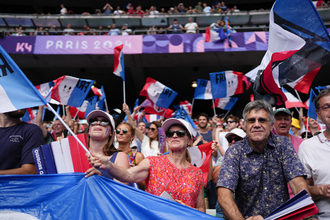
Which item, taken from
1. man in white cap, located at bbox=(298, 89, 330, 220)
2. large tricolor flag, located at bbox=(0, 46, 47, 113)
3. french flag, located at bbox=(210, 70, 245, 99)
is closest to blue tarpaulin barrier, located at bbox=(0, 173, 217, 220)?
large tricolor flag, located at bbox=(0, 46, 47, 113)

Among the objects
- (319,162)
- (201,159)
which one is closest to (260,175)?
(319,162)

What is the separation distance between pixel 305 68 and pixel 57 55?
44.6ft

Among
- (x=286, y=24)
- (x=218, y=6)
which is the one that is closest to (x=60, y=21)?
(x=218, y=6)

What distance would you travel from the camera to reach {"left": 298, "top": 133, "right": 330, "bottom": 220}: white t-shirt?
2.18m

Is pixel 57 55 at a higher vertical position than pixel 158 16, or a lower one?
lower

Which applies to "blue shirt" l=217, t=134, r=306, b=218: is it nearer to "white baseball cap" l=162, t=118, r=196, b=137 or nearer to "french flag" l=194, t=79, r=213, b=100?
"white baseball cap" l=162, t=118, r=196, b=137

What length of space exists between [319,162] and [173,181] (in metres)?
1.11

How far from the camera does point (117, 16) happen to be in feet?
59.0

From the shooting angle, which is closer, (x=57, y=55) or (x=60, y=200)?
(x=60, y=200)

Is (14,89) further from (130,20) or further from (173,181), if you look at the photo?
(130,20)

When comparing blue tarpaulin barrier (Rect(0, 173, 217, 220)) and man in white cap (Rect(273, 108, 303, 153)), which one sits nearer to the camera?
blue tarpaulin barrier (Rect(0, 173, 217, 220))

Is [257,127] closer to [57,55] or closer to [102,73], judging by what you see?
[57,55]

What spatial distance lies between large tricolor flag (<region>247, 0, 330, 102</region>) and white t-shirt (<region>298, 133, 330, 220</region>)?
3.64 ft

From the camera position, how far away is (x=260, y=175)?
2.11 meters
